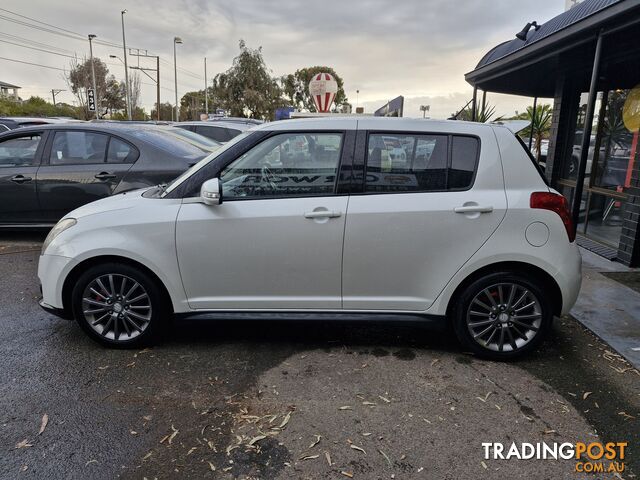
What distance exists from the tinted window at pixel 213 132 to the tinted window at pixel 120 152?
17.4ft

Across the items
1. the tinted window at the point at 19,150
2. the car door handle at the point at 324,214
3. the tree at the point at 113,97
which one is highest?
the tree at the point at 113,97

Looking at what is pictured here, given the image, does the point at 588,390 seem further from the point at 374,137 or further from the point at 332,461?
the point at 374,137

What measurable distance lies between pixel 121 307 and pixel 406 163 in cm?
241

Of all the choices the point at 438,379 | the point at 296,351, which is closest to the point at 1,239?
the point at 296,351

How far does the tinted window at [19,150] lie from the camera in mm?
6586

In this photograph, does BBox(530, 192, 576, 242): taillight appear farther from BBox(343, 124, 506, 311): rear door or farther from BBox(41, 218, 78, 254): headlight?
BBox(41, 218, 78, 254): headlight

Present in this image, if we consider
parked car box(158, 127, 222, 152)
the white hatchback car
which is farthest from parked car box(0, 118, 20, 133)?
the white hatchback car

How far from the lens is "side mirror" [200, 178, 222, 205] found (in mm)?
3279

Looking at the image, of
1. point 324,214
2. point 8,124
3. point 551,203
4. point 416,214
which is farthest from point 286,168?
point 8,124

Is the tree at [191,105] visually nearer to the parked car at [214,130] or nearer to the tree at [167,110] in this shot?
the tree at [167,110]

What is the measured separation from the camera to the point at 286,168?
347cm

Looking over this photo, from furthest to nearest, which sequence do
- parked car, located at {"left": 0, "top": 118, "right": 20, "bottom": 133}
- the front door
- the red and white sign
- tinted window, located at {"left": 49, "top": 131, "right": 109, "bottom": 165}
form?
1. parked car, located at {"left": 0, "top": 118, "right": 20, "bottom": 133}
2. the red and white sign
3. tinted window, located at {"left": 49, "top": 131, "right": 109, "bottom": 165}
4. the front door

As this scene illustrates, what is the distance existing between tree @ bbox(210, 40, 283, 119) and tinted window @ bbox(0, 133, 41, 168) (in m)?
33.3

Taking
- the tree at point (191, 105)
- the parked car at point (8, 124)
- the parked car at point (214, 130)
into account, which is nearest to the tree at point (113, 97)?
the tree at point (191, 105)
